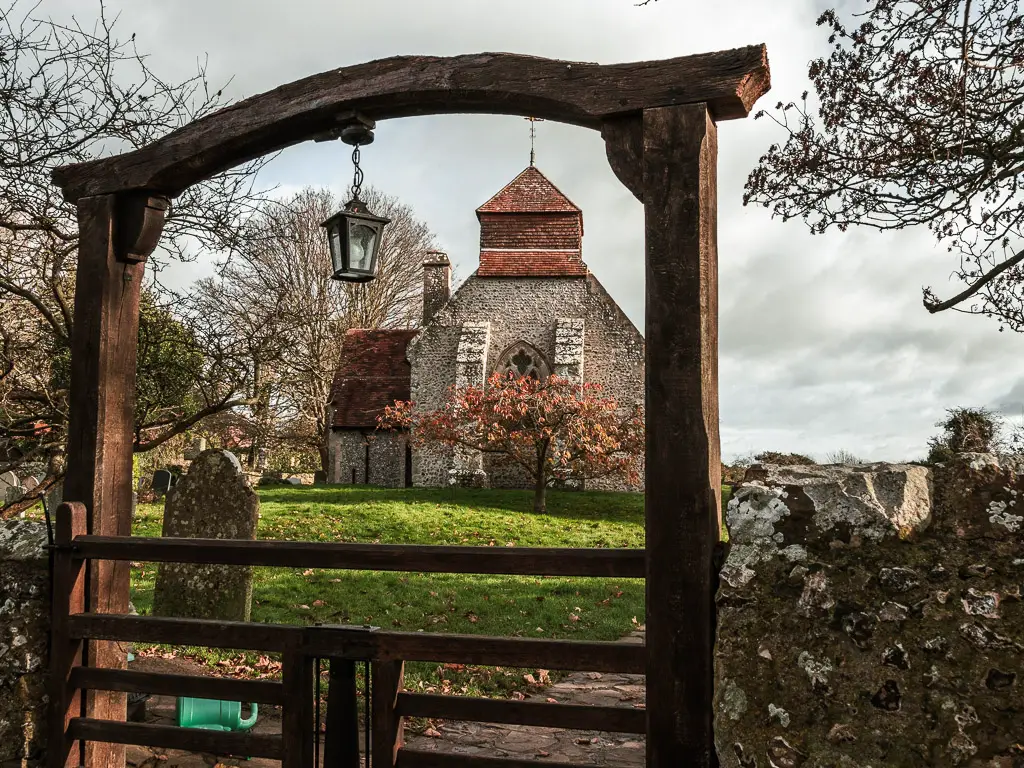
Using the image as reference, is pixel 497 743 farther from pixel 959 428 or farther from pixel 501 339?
pixel 501 339

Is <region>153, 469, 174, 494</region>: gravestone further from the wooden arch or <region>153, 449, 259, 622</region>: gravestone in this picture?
Answer: the wooden arch

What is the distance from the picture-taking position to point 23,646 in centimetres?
430

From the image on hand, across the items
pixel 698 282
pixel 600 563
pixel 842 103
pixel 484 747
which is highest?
pixel 842 103

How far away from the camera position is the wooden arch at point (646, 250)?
3.27 meters

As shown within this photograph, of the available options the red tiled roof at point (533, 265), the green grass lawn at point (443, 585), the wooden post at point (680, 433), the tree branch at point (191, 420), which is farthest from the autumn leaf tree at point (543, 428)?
the wooden post at point (680, 433)

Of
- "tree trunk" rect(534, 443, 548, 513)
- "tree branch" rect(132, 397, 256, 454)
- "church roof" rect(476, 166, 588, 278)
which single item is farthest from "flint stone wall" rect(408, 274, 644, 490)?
"tree branch" rect(132, 397, 256, 454)

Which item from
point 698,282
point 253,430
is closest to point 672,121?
point 698,282

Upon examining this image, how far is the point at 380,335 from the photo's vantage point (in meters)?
29.5

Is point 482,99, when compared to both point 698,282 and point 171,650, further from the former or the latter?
point 171,650

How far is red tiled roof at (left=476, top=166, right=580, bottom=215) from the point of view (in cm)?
2697

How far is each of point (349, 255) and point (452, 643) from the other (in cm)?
223

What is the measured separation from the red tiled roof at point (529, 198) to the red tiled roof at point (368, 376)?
5546mm

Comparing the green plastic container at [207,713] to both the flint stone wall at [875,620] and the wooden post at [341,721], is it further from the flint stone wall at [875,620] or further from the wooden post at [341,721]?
the flint stone wall at [875,620]

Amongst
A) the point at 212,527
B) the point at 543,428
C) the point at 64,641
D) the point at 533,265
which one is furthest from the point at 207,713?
the point at 533,265
